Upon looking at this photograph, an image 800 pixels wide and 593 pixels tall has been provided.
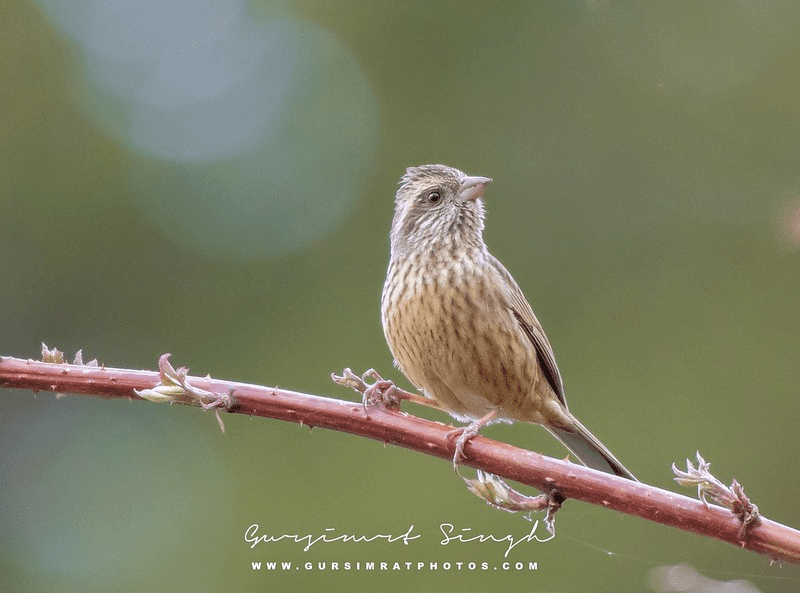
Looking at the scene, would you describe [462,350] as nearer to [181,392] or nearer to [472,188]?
[472,188]

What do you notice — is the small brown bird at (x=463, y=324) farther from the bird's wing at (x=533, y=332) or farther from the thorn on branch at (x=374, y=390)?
the thorn on branch at (x=374, y=390)

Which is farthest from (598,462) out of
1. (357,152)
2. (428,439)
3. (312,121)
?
(312,121)

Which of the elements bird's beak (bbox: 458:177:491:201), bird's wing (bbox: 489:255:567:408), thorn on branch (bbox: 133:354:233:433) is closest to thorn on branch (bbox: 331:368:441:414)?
thorn on branch (bbox: 133:354:233:433)

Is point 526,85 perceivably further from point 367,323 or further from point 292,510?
point 292,510

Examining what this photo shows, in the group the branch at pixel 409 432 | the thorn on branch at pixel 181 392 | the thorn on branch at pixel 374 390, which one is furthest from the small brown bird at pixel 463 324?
the thorn on branch at pixel 181 392

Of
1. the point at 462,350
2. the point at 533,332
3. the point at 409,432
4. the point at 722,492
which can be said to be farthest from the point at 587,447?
the point at 722,492

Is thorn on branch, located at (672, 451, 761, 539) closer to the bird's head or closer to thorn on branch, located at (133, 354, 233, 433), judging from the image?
thorn on branch, located at (133, 354, 233, 433)
